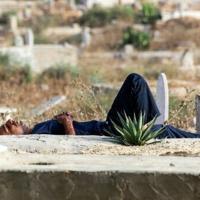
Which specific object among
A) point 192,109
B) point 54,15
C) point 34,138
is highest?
point 34,138

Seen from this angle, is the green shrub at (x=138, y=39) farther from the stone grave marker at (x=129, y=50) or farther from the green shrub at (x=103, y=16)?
the green shrub at (x=103, y=16)

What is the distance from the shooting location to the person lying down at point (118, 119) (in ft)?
20.6

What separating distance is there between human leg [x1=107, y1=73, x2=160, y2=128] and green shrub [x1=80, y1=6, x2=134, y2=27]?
56.9 meters

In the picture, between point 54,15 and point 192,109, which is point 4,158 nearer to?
point 192,109

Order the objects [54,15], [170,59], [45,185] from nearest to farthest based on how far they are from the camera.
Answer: [45,185] < [170,59] < [54,15]

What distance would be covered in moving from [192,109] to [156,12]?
4948 centimetres

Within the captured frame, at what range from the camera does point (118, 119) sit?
6457 millimetres

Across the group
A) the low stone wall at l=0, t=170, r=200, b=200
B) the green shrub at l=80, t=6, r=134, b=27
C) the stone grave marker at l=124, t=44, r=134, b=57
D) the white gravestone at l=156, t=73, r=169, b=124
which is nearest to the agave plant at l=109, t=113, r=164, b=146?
the low stone wall at l=0, t=170, r=200, b=200

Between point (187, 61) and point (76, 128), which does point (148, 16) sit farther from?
point (76, 128)

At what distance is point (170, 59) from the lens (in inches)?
1404

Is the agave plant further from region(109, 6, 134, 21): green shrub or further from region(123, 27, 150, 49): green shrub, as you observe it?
region(109, 6, 134, 21): green shrub

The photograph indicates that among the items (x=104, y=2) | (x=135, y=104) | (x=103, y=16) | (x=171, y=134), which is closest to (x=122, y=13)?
(x=103, y=16)

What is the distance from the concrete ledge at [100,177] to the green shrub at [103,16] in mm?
58025

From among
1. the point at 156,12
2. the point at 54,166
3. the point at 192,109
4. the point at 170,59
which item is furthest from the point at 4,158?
the point at 156,12
